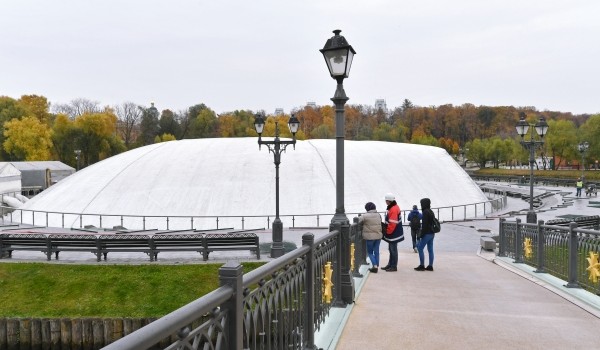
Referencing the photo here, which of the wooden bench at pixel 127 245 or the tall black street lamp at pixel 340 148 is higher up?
the tall black street lamp at pixel 340 148

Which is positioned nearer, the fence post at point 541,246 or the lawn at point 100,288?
the fence post at point 541,246

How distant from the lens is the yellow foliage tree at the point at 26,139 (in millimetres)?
64938

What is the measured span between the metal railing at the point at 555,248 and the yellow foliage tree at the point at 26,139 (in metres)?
68.3

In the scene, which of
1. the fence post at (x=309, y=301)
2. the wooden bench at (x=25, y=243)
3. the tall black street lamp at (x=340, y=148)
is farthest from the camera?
the wooden bench at (x=25, y=243)

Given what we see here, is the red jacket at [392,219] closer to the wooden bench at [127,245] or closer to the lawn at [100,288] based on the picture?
the lawn at [100,288]

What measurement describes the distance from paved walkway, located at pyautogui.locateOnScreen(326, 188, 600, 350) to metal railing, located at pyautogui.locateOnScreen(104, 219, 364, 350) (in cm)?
59

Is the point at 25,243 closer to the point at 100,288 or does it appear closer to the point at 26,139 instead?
the point at 100,288

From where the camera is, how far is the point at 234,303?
279cm

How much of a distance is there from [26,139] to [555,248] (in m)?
71.1

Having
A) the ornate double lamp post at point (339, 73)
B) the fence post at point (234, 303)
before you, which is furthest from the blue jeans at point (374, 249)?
the fence post at point (234, 303)

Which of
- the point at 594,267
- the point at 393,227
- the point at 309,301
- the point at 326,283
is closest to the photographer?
the point at 309,301

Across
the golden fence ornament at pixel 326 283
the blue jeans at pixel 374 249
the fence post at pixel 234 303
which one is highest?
the fence post at pixel 234 303

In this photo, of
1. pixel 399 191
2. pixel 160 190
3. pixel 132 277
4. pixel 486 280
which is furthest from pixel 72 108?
pixel 486 280

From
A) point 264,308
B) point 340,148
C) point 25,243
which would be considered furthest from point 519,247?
point 25,243
